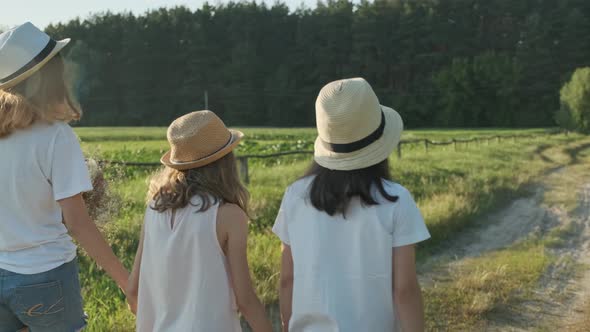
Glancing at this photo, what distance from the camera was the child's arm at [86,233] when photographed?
2.14 meters

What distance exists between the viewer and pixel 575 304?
5.34m

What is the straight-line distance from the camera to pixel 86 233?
2189 millimetres

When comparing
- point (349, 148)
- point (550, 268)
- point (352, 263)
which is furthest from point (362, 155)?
point (550, 268)

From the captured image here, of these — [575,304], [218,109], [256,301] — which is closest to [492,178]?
[575,304]

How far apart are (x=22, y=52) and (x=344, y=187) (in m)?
1.21

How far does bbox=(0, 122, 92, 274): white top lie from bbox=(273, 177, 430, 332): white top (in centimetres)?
81

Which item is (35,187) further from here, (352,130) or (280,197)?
(280,197)

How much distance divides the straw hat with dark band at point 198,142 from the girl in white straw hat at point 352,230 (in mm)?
334

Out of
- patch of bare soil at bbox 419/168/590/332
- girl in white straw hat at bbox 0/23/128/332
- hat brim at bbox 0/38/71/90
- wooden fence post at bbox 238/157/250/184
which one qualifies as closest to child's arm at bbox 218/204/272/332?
girl in white straw hat at bbox 0/23/128/332

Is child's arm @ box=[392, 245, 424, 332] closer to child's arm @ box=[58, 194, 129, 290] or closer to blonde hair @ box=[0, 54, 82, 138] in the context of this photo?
child's arm @ box=[58, 194, 129, 290]

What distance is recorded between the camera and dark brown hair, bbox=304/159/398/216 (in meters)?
2.09

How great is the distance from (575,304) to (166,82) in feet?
219

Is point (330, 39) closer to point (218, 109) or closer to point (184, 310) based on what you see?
point (218, 109)

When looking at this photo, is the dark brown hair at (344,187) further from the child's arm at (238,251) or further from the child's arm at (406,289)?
the child's arm at (238,251)
